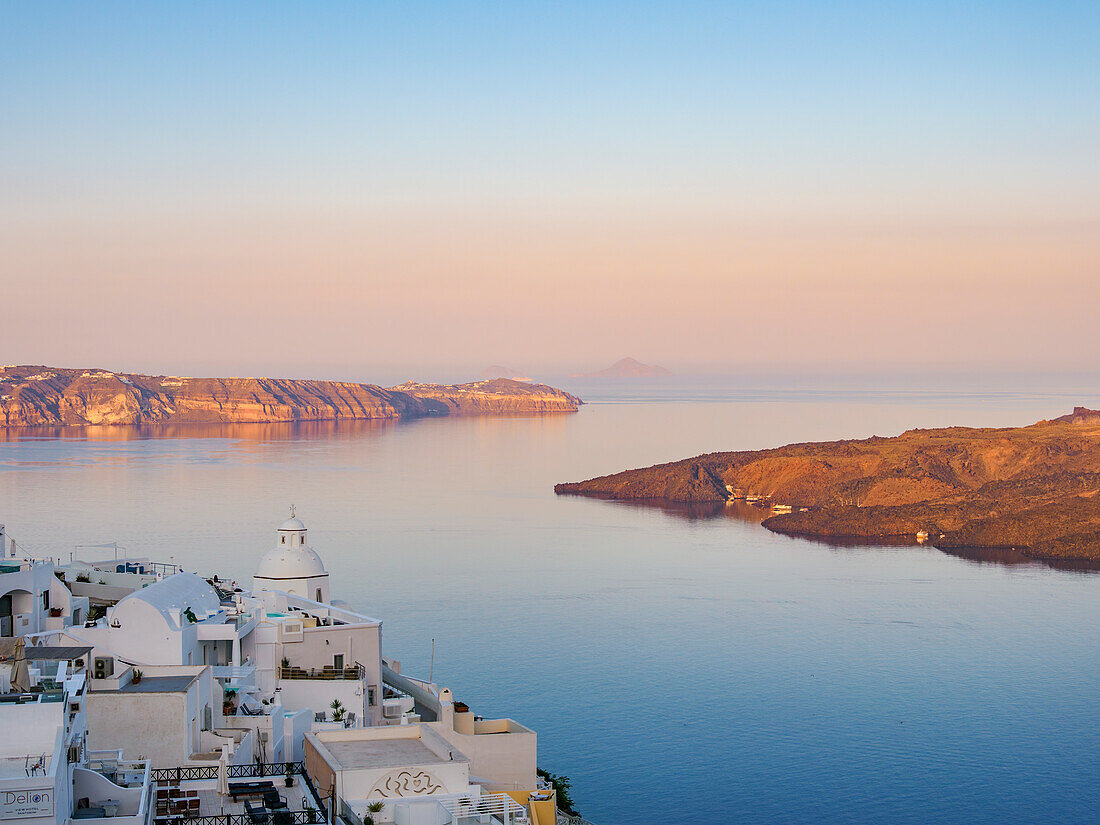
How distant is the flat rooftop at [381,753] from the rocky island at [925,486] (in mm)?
44005

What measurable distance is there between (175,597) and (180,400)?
133521mm

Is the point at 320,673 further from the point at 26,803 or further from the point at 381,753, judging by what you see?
the point at 26,803

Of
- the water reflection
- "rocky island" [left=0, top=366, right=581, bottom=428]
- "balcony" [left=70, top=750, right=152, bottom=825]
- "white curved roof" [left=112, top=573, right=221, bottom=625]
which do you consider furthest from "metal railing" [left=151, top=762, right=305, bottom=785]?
"rocky island" [left=0, top=366, right=581, bottom=428]

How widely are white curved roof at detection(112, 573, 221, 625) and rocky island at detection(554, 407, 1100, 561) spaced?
4298cm

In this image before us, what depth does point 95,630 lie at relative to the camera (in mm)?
14141

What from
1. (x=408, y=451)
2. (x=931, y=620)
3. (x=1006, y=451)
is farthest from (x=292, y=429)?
(x=931, y=620)

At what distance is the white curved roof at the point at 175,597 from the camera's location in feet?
46.6

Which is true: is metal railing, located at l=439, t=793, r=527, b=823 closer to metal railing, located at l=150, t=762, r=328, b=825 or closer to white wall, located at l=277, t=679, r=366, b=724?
metal railing, located at l=150, t=762, r=328, b=825

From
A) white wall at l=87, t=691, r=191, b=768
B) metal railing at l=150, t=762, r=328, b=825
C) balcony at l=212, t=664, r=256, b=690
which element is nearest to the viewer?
metal railing at l=150, t=762, r=328, b=825

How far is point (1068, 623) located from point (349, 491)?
37.9m

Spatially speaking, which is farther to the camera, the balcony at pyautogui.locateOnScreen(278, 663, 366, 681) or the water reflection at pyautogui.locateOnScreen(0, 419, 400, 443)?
the water reflection at pyautogui.locateOnScreen(0, 419, 400, 443)

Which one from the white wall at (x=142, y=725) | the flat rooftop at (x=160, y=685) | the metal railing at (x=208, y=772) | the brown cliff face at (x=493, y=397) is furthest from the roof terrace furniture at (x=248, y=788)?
the brown cliff face at (x=493, y=397)

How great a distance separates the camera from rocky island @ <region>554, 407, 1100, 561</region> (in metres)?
56.1

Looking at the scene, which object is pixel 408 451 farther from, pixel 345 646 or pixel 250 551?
pixel 345 646
